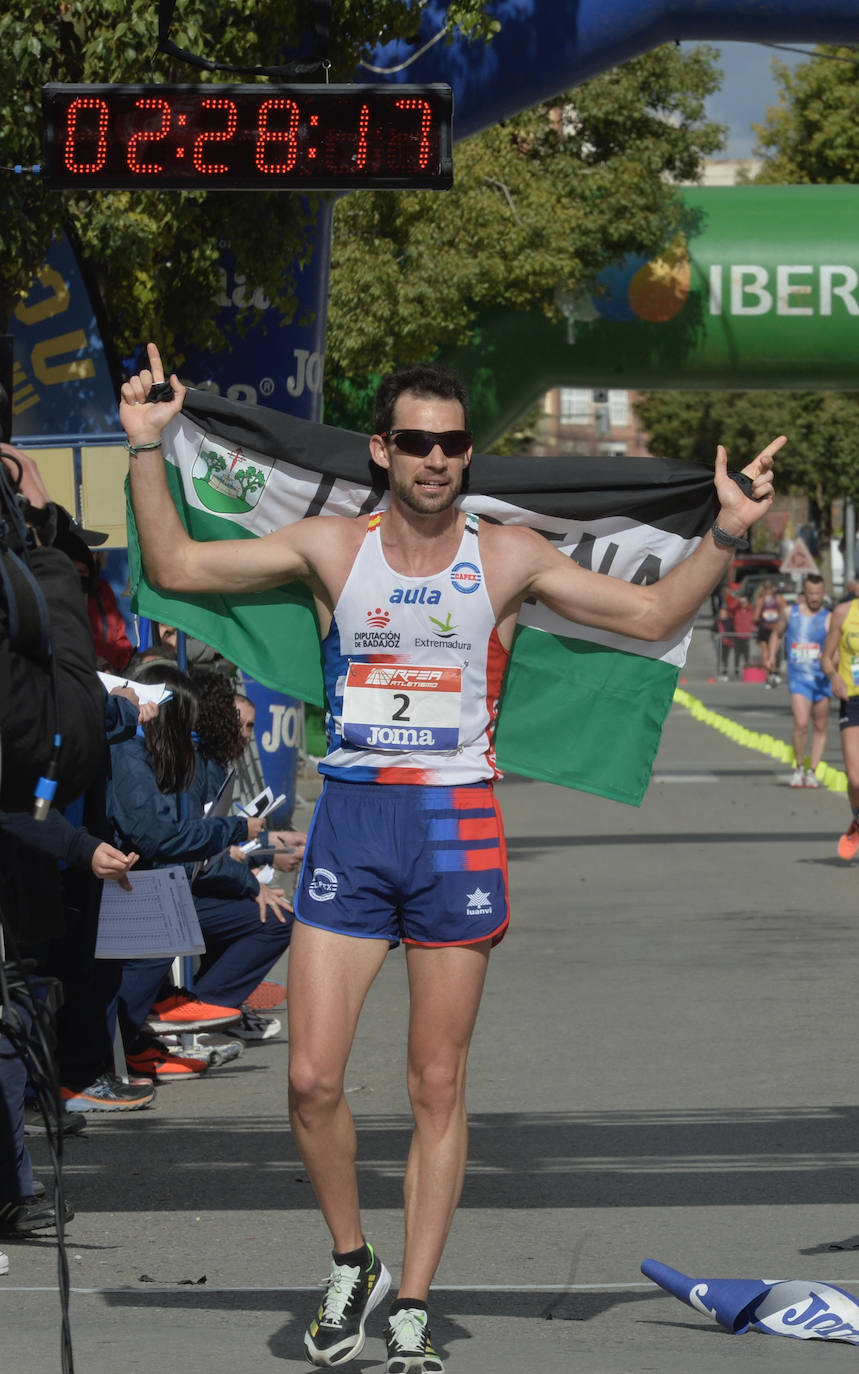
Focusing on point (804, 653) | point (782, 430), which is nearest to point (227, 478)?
point (804, 653)

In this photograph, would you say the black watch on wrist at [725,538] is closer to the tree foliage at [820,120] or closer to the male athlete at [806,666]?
the male athlete at [806,666]

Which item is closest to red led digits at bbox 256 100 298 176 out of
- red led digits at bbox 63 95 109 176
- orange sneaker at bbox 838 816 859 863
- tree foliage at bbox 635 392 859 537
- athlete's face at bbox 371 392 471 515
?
red led digits at bbox 63 95 109 176

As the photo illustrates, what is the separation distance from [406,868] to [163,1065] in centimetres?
409

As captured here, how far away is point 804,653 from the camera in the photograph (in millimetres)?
22625

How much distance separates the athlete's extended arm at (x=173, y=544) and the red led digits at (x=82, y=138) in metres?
2.45

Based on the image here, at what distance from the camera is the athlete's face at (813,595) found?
22.1 m

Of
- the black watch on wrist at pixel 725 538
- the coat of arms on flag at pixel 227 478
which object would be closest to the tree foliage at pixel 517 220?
the coat of arms on flag at pixel 227 478

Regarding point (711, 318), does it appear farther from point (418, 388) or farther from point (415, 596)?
point (415, 596)

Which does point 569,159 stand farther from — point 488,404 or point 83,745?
point 83,745

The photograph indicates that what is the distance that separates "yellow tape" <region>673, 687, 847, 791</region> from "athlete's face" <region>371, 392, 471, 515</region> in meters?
16.9

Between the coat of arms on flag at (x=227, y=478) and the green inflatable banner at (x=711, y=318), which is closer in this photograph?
the coat of arms on flag at (x=227, y=478)

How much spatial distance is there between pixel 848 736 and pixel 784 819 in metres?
3.57

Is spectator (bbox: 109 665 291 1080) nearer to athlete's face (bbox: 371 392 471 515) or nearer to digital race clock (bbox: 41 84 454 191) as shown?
digital race clock (bbox: 41 84 454 191)

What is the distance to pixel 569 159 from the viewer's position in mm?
23922
